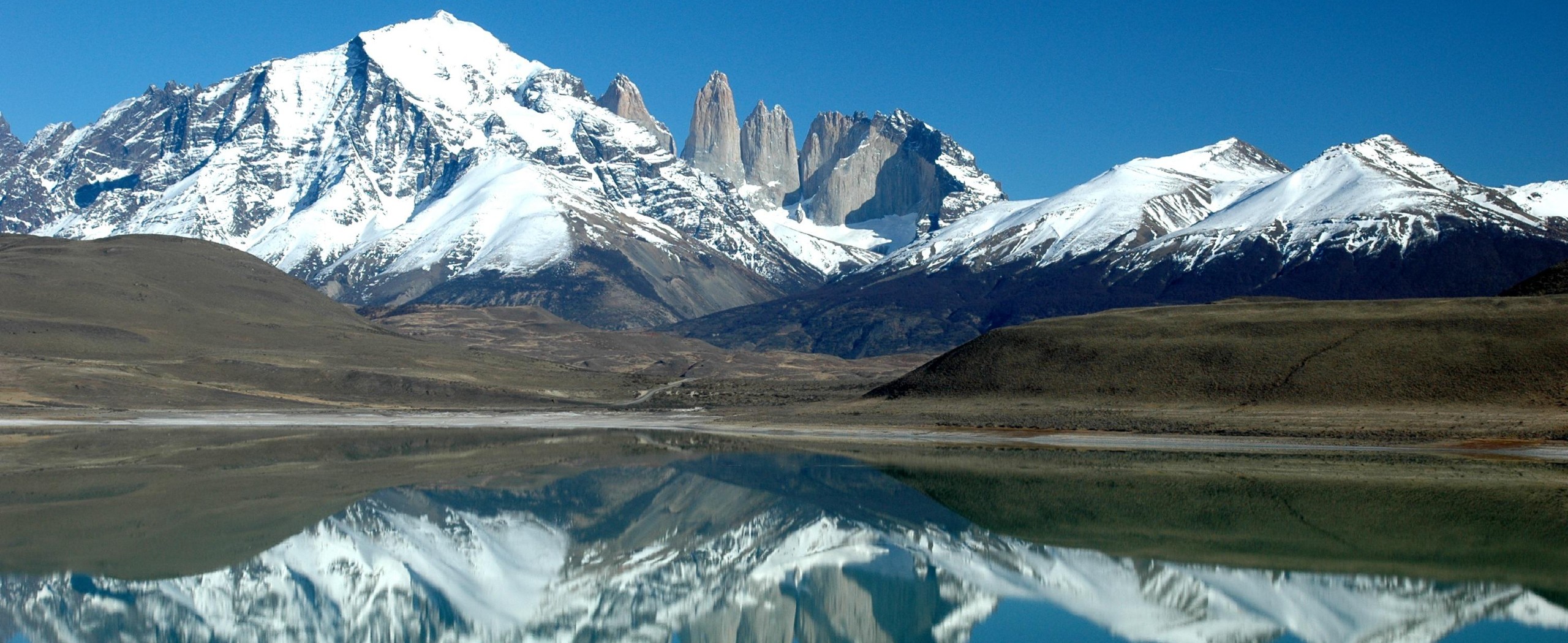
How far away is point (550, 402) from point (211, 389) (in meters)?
35.1

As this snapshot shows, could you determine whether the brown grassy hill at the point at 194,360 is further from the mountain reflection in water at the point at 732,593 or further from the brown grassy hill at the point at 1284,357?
the mountain reflection in water at the point at 732,593

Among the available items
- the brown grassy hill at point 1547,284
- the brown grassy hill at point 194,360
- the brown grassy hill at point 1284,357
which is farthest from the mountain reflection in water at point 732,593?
the brown grassy hill at point 194,360

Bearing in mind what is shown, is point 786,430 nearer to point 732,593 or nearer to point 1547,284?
point 732,593

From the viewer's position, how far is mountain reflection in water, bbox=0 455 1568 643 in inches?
1382

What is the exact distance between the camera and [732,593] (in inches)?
1634

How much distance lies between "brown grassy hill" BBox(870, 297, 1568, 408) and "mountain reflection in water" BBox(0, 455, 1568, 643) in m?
55.1

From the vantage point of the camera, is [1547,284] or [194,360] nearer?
[1547,284]

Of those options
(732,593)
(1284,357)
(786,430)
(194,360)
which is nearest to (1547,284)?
(1284,357)

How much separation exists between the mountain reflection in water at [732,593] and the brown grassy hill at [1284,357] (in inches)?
2169

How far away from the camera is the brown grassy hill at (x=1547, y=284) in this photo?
396ft

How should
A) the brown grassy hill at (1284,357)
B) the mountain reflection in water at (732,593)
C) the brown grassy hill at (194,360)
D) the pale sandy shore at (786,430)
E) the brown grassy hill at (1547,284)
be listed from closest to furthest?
the mountain reflection in water at (732,593), the pale sandy shore at (786,430), the brown grassy hill at (1284,357), the brown grassy hill at (1547,284), the brown grassy hill at (194,360)

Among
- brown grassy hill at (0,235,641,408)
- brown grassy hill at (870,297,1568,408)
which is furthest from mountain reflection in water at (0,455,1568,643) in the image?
brown grassy hill at (0,235,641,408)

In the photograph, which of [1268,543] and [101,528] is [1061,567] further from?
[101,528]

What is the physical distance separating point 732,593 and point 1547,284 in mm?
107735
